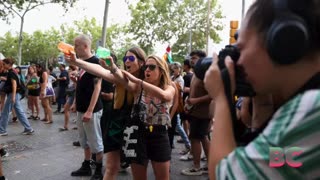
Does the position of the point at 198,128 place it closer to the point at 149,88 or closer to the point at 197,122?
the point at 197,122

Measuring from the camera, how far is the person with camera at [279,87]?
2.82ft

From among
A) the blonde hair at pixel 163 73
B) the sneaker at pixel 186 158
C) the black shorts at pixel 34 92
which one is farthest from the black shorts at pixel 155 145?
the black shorts at pixel 34 92

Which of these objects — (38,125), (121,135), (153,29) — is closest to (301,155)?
(121,135)

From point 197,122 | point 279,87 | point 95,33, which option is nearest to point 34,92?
point 197,122

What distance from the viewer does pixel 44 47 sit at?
56500 mm

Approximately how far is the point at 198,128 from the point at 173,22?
28394 millimetres

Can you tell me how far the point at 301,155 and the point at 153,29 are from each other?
106ft

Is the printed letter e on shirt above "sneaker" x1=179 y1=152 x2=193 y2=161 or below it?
above

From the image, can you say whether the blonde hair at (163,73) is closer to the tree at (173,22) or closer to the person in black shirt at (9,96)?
the person in black shirt at (9,96)

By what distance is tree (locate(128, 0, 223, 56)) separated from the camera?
106 feet

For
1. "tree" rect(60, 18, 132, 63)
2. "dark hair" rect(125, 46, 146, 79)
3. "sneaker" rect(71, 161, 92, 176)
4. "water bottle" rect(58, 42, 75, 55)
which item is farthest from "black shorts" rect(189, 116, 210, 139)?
"tree" rect(60, 18, 132, 63)

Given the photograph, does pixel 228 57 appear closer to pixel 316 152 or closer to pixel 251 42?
pixel 251 42

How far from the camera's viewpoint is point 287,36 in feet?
2.97

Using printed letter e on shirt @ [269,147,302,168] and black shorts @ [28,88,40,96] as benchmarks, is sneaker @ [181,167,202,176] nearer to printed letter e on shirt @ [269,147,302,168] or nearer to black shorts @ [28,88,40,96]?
printed letter e on shirt @ [269,147,302,168]
